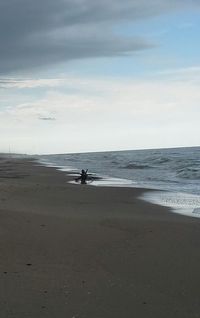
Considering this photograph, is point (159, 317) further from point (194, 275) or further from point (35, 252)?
point (35, 252)

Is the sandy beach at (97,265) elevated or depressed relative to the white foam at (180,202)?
elevated

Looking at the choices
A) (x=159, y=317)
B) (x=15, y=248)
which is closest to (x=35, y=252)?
(x=15, y=248)

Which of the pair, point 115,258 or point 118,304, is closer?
point 118,304

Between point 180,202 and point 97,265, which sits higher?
point 97,265

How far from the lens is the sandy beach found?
15.8ft

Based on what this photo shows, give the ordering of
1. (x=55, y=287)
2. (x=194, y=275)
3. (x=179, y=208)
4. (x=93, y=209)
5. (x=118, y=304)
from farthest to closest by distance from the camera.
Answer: (x=179, y=208) < (x=93, y=209) < (x=194, y=275) < (x=55, y=287) < (x=118, y=304)

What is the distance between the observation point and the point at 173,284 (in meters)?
5.66

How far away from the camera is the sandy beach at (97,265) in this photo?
4.82 m

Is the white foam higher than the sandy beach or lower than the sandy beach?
lower

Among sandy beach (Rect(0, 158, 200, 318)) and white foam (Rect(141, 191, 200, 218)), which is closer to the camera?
sandy beach (Rect(0, 158, 200, 318))

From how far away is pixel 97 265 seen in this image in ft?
21.0

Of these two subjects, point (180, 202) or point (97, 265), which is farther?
point (180, 202)

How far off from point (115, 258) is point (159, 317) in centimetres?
226

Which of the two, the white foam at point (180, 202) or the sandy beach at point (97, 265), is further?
the white foam at point (180, 202)
